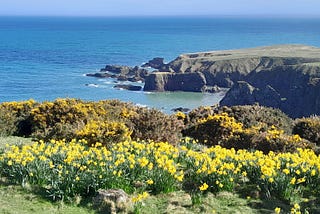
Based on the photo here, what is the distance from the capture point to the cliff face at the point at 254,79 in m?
99.1

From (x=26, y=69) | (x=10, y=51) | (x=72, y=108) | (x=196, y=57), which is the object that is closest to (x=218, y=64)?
(x=196, y=57)

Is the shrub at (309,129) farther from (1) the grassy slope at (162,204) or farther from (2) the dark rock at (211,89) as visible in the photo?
(2) the dark rock at (211,89)

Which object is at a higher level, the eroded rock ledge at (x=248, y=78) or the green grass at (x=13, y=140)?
the green grass at (x=13, y=140)

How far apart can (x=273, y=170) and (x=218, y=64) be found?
422 ft

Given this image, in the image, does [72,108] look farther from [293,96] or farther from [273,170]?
[293,96]

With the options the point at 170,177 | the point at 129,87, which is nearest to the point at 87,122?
the point at 170,177

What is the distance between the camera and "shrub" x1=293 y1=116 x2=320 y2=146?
14.8 meters

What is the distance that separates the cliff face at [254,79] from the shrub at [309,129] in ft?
266

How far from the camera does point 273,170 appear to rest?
27.6 feet

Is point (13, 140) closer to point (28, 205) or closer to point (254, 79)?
point (28, 205)

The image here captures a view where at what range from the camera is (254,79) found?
4722 inches

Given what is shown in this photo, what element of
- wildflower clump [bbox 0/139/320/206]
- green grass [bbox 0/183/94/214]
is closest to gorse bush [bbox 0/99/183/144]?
wildflower clump [bbox 0/139/320/206]

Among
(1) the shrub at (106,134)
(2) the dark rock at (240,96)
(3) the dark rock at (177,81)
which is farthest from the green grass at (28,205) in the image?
(3) the dark rock at (177,81)

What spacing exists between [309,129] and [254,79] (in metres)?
107
